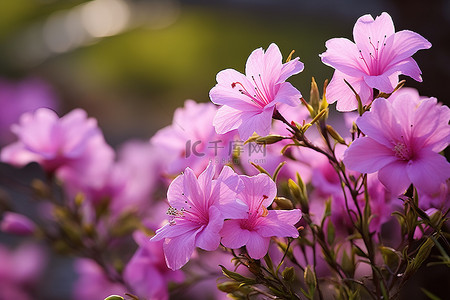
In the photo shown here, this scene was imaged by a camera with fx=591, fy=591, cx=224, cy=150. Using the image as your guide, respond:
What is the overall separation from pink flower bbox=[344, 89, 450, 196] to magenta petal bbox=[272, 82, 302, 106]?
61 mm

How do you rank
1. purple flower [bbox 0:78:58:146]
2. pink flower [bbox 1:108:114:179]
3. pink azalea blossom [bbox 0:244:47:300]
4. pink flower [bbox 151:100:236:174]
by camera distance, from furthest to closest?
purple flower [bbox 0:78:58:146]
pink azalea blossom [bbox 0:244:47:300]
pink flower [bbox 1:108:114:179]
pink flower [bbox 151:100:236:174]

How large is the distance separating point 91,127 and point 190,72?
3099 millimetres

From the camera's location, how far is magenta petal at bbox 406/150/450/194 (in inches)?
19.6

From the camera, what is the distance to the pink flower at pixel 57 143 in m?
0.86

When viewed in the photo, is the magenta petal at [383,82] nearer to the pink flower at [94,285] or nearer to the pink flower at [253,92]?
the pink flower at [253,92]

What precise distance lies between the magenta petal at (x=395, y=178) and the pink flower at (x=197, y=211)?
0.13m

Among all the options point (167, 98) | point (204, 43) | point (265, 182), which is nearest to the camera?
point (265, 182)

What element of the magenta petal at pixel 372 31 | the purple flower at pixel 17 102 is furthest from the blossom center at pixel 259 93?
the purple flower at pixel 17 102

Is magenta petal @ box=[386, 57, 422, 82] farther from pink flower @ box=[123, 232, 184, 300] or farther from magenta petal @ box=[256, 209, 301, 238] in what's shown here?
pink flower @ box=[123, 232, 184, 300]

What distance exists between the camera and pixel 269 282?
0.56 meters

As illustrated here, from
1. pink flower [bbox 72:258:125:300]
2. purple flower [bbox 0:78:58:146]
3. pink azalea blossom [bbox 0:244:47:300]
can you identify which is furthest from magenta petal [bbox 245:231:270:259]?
purple flower [bbox 0:78:58:146]

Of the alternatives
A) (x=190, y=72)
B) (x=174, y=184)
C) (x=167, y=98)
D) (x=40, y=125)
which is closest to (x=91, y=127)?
(x=40, y=125)

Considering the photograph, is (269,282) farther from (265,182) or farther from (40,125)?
(40,125)

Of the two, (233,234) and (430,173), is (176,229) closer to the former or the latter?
(233,234)
